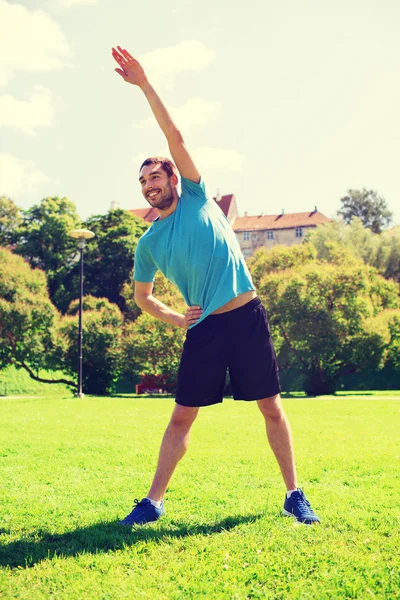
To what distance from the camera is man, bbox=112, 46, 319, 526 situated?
3.66 meters

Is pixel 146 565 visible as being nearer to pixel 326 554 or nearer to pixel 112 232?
pixel 326 554

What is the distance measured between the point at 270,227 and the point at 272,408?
64129 mm

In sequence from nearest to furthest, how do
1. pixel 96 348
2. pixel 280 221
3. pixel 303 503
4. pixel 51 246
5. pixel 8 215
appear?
pixel 303 503
pixel 96 348
pixel 51 246
pixel 8 215
pixel 280 221

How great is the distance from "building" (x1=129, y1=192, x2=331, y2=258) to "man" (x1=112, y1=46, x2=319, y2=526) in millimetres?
61440

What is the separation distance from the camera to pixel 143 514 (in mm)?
3582

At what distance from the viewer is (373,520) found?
3545 mm

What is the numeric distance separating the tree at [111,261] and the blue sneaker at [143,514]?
32.9 metres

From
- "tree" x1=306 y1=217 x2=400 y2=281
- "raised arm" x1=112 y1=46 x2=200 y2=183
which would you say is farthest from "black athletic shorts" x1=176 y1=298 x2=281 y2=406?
"tree" x1=306 y1=217 x2=400 y2=281

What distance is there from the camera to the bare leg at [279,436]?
383 centimetres

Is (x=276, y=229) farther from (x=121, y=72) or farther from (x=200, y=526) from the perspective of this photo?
(x=200, y=526)

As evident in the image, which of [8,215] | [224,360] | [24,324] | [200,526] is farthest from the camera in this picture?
[8,215]

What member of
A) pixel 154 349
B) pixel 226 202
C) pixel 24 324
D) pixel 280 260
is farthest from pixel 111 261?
pixel 226 202

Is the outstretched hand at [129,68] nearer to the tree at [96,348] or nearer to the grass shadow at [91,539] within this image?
the grass shadow at [91,539]

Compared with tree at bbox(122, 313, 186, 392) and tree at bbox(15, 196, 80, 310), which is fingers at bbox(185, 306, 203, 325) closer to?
tree at bbox(122, 313, 186, 392)
